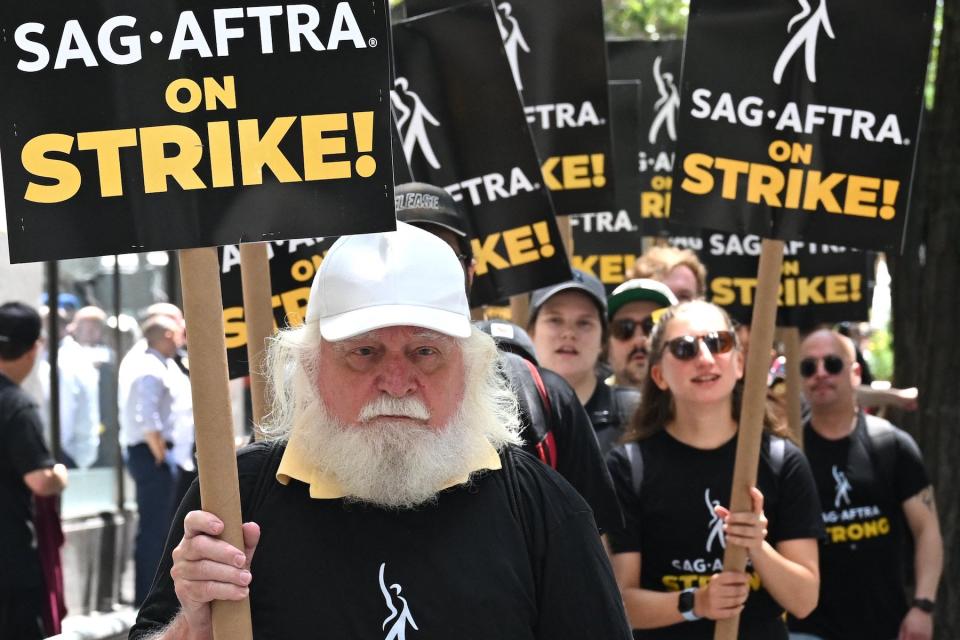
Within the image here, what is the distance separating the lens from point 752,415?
174 inches

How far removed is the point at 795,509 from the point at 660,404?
56cm

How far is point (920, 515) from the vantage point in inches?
239

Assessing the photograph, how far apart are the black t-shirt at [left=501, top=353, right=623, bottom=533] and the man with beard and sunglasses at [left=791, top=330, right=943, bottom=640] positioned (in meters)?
2.21

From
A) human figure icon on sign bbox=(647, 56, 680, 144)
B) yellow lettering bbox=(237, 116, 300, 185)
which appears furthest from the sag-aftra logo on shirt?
yellow lettering bbox=(237, 116, 300, 185)

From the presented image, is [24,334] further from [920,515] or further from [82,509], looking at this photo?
[82,509]

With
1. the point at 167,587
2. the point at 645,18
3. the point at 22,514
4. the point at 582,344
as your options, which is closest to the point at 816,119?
the point at 582,344

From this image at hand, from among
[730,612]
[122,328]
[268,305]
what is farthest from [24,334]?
[122,328]

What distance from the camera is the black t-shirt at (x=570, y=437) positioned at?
389cm

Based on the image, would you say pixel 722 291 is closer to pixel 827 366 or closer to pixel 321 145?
pixel 827 366

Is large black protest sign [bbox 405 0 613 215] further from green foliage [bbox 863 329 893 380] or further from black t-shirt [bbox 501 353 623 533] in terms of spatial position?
green foliage [bbox 863 329 893 380]

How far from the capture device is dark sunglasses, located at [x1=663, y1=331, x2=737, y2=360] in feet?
16.0

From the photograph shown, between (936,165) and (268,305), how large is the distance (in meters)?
5.31

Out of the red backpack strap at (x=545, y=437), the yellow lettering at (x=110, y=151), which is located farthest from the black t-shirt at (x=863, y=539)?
the yellow lettering at (x=110, y=151)

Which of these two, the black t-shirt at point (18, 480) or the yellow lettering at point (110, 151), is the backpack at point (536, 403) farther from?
the black t-shirt at point (18, 480)
